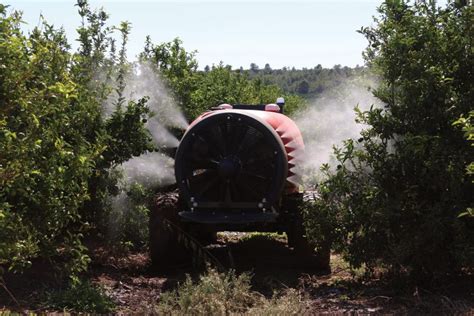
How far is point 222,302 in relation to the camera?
5.95 metres

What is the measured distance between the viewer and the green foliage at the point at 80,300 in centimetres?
628

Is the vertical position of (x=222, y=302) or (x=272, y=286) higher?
(x=222, y=302)

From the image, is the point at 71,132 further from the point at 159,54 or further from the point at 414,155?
the point at 159,54

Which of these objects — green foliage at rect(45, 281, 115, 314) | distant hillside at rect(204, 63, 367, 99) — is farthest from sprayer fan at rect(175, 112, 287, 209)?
distant hillside at rect(204, 63, 367, 99)

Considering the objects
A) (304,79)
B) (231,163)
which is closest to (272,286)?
(231,163)

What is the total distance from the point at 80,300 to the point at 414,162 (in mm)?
3543

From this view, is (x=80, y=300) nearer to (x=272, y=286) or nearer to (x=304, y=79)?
(x=272, y=286)

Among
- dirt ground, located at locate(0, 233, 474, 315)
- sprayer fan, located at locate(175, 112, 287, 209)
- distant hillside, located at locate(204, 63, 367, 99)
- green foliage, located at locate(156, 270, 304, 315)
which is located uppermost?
distant hillside, located at locate(204, 63, 367, 99)

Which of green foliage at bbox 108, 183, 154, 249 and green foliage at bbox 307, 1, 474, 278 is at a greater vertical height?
green foliage at bbox 307, 1, 474, 278

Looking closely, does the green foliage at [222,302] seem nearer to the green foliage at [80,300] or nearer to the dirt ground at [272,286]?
the dirt ground at [272,286]

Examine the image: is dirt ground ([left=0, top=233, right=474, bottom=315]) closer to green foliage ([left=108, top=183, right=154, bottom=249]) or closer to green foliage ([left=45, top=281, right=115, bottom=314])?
green foliage ([left=45, top=281, right=115, bottom=314])

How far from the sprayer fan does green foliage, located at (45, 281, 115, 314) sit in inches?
81.8

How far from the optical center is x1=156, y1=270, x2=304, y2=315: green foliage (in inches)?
226

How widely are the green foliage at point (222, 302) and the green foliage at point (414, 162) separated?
138cm
